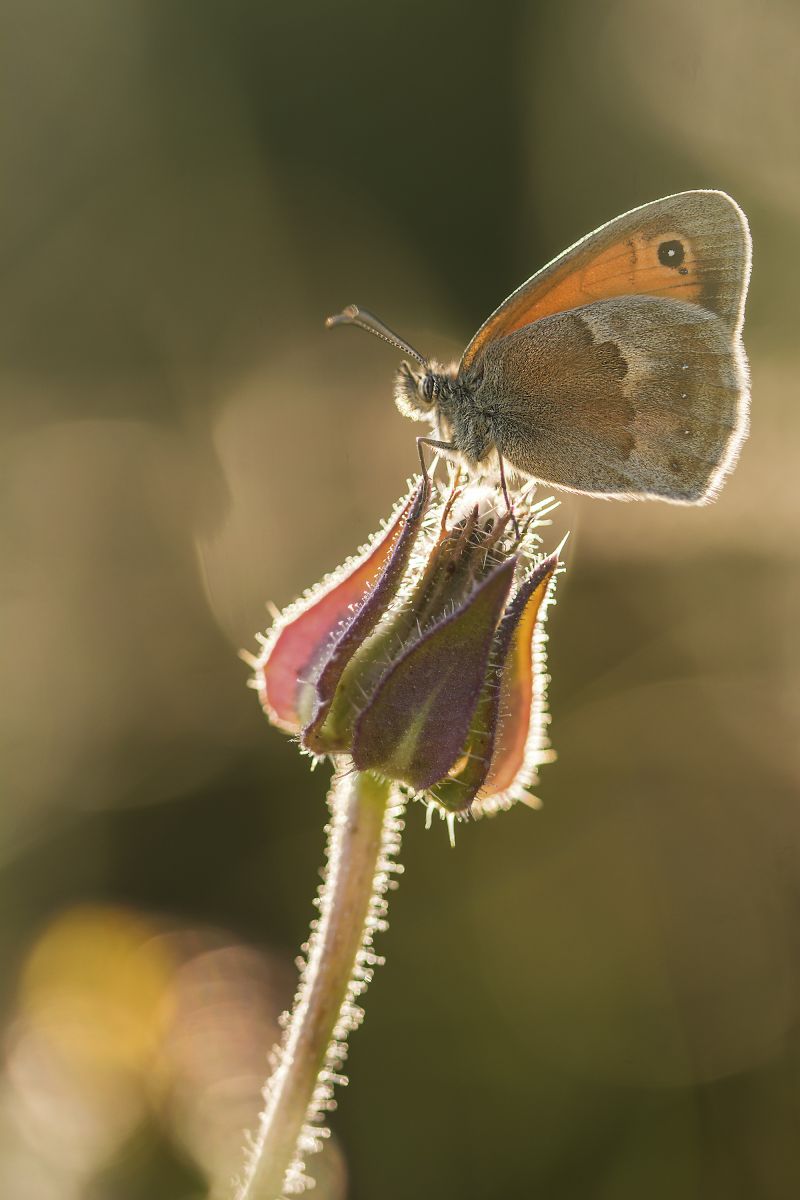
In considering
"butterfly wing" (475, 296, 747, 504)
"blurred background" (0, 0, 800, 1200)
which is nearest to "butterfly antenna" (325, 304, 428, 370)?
"butterfly wing" (475, 296, 747, 504)

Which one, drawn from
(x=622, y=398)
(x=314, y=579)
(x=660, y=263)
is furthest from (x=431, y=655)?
(x=314, y=579)

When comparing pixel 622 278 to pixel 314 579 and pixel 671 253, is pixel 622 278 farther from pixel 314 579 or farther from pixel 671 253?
pixel 314 579

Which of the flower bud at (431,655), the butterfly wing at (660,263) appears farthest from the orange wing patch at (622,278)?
the flower bud at (431,655)

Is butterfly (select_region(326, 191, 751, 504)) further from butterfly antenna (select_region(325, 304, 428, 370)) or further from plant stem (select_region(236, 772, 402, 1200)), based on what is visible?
plant stem (select_region(236, 772, 402, 1200))

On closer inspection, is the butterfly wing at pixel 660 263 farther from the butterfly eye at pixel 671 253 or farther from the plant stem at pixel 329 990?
the plant stem at pixel 329 990

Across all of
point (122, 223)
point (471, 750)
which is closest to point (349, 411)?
point (122, 223)

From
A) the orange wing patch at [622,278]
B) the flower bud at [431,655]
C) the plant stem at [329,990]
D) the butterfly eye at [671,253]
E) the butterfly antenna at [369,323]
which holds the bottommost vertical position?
the plant stem at [329,990]

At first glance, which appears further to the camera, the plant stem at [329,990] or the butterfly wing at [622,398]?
the butterfly wing at [622,398]
